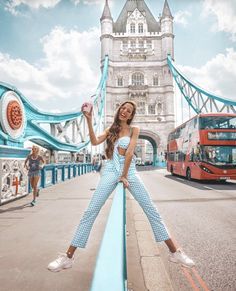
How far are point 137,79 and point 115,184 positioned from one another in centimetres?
4548

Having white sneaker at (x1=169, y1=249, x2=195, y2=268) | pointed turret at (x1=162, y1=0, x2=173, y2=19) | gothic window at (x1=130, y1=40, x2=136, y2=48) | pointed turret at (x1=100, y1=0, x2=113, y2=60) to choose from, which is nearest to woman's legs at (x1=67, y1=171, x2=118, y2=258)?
white sneaker at (x1=169, y1=249, x2=195, y2=268)

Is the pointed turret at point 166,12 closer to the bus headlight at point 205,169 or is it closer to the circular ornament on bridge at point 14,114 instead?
the bus headlight at point 205,169

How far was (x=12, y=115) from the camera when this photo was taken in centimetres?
915

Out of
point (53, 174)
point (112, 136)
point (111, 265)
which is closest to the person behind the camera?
point (111, 265)

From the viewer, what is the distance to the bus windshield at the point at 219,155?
11820mm

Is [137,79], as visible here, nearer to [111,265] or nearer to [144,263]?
[144,263]

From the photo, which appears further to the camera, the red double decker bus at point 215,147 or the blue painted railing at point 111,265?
the red double decker bus at point 215,147

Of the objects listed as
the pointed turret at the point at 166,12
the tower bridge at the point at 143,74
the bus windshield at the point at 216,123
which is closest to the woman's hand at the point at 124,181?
the bus windshield at the point at 216,123

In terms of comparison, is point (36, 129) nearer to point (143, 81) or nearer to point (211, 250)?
point (211, 250)

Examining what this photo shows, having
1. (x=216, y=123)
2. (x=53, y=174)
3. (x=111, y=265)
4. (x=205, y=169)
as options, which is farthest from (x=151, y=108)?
(x=111, y=265)

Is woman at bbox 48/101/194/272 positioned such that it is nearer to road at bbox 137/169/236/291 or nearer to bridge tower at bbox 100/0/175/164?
road at bbox 137/169/236/291

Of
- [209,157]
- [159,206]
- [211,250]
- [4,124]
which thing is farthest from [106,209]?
[209,157]

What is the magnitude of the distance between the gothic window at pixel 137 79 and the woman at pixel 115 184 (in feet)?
146

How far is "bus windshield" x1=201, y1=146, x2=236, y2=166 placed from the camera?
465 inches
